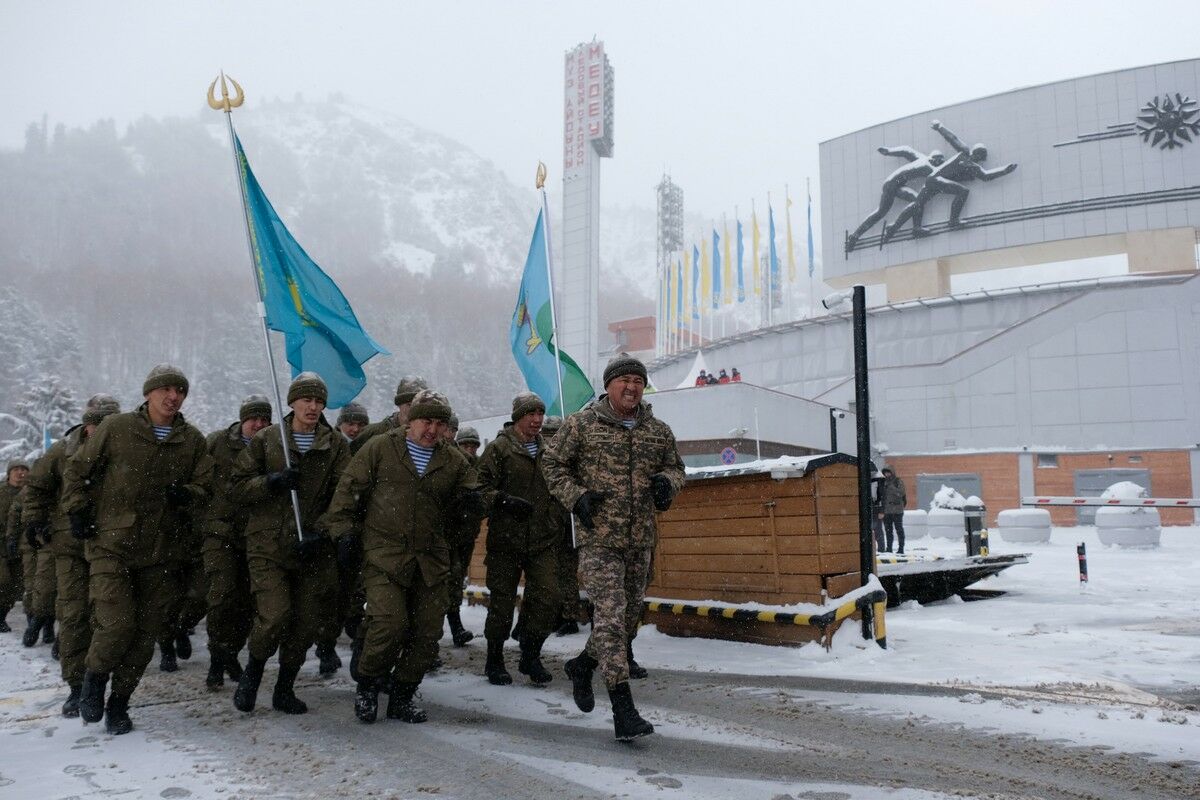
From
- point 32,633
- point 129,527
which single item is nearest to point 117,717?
point 129,527

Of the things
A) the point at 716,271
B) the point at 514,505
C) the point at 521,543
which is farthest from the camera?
the point at 716,271

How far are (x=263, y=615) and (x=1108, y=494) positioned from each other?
21.9 meters

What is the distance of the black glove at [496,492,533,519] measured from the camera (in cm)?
599

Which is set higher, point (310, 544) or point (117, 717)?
point (310, 544)

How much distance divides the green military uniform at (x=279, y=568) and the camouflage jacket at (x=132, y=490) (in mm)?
371

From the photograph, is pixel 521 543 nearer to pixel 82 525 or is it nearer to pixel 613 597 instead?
pixel 613 597

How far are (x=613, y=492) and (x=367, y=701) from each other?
1.92 meters

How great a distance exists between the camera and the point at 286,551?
5.26 m

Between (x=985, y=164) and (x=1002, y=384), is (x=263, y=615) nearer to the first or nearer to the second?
(x=1002, y=384)

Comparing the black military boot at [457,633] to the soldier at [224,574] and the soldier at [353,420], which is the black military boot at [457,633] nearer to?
the soldier at [353,420]

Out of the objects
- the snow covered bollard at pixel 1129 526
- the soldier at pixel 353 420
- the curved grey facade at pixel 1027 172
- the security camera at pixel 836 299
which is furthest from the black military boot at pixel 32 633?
the curved grey facade at pixel 1027 172

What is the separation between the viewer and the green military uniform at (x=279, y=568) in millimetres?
5180

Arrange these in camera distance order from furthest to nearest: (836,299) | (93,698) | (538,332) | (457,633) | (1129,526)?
(1129,526) → (538,332) → (457,633) → (836,299) → (93,698)

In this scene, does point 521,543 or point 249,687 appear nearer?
point 249,687
